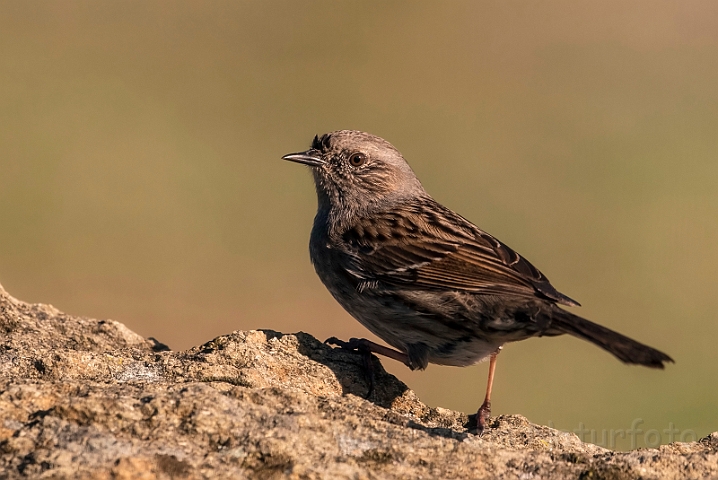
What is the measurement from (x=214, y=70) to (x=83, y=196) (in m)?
10.0

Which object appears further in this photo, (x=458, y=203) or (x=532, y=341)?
(x=458, y=203)

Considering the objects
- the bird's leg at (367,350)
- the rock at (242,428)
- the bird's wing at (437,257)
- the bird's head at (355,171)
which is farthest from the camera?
the bird's head at (355,171)

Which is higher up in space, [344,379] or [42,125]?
[42,125]

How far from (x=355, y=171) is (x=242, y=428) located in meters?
4.30

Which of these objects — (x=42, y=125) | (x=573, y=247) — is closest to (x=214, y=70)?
(x=42, y=125)

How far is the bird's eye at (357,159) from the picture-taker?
7910 millimetres

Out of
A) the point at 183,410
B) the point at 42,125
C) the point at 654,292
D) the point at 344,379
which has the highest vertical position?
the point at 42,125

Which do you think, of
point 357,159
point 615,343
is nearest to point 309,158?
point 357,159

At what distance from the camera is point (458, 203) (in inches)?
739

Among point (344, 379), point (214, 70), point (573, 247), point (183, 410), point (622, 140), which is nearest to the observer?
point (183, 410)

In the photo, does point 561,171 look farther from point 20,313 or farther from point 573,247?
point 20,313

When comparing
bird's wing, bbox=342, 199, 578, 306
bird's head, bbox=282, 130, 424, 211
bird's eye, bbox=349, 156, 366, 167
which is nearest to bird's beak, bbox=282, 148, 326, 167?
bird's head, bbox=282, 130, 424, 211

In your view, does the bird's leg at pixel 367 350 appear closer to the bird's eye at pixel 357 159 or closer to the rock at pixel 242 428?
the rock at pixel 242 428

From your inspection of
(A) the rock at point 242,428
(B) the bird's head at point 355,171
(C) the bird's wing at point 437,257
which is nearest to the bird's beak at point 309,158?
(B) the bird's head at point 355,171
